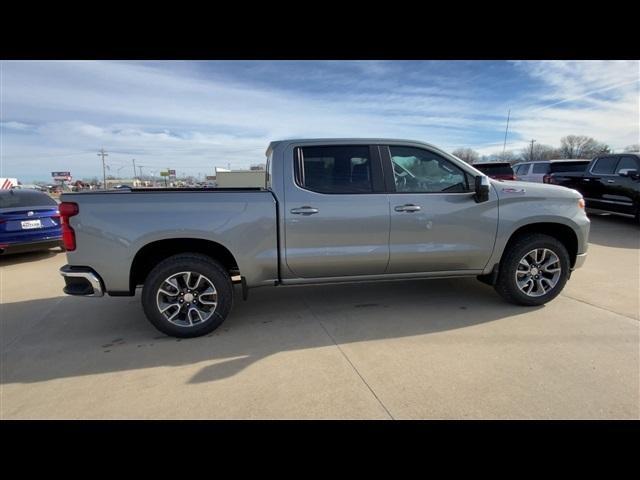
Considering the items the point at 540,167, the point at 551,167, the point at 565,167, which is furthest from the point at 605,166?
the point at 540,167

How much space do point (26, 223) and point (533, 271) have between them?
8.60 metres

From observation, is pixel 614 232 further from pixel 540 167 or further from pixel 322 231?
pixel 322 231

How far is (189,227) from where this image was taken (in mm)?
3312

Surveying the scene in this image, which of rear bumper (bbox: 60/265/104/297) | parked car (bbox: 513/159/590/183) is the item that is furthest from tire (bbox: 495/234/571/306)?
parked car (bbox: 513/159/590/183)

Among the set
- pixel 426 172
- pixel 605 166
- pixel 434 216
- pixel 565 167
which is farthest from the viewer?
pixel 565 167

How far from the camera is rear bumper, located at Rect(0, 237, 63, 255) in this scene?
6453 millimetres

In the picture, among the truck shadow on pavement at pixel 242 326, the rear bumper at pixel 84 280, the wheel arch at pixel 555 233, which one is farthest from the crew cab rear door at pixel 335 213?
the rear bumper at pixel 84 280

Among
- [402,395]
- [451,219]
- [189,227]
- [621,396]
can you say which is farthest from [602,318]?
[189,227]

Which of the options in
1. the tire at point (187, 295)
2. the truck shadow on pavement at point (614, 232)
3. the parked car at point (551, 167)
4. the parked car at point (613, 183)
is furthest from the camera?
the parked car at point (551, 167)

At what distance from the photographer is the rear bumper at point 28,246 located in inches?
254

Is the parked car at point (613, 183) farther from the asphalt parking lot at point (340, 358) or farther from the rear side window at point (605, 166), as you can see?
the asphalt parking lot at point (340, 358)

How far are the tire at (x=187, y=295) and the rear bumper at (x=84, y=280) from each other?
0.42 metres

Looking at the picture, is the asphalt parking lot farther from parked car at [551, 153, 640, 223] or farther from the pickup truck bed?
parked car at [551, 153, 640, 223]

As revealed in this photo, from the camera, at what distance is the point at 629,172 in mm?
8711
